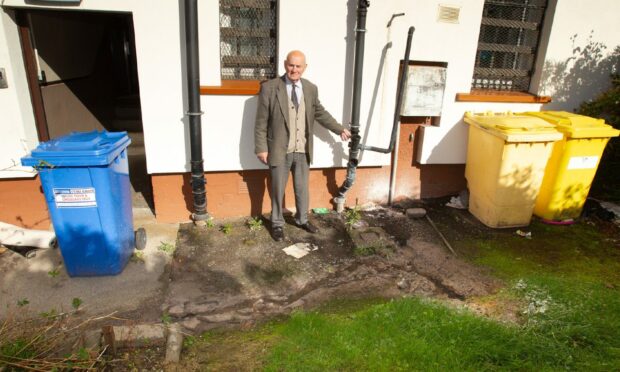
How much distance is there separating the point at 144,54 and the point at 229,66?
36.9 inches

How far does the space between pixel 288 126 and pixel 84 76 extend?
5.40 metres

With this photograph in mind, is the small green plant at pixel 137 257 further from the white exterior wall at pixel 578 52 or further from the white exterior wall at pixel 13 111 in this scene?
the white exterior wall at pixel 578 52

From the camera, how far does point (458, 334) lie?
312 cm

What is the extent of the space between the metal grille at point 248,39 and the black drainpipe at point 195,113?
Answer: 532mm

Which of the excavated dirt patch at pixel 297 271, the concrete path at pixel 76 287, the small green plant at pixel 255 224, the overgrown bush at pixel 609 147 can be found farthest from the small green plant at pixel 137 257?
the overgrown bush at pixel 609 147

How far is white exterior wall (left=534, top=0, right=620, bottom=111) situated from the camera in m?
5.24

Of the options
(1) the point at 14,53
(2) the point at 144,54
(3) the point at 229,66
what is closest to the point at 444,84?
(3) the point at 229,66

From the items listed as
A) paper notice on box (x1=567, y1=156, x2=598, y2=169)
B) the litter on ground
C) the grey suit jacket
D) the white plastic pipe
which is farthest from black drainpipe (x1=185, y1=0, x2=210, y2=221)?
paper notice on box (x1=567, y1=156, x2=598, y2=169)

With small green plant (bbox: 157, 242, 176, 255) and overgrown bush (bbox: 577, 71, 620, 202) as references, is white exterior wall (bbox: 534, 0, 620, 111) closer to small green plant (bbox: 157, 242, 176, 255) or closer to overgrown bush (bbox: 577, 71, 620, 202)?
overgrown bush (bbox: 577, 71, 620, 202)

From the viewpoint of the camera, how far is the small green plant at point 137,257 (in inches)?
165

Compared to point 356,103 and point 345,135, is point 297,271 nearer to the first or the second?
point 345,135

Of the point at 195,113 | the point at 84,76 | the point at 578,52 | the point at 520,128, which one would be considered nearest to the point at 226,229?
the point at 195,113

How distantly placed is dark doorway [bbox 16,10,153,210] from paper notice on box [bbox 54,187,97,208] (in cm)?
143

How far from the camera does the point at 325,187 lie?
5375mm
